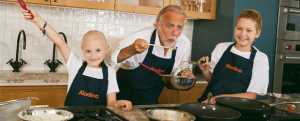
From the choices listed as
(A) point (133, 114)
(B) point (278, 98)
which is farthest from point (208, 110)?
(B) point (278, 98)

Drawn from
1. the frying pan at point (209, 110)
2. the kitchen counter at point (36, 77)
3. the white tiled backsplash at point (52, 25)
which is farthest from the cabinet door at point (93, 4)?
the frying pan at point (209, 110)

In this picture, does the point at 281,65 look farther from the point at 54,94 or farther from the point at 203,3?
the point at 54,94

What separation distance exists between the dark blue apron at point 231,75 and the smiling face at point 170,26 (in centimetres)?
38

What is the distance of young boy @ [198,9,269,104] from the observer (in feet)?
5.95

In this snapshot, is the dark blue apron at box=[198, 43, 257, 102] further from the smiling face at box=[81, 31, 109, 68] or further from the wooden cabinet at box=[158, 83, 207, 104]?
the wooden cabinet at box=[158, 83, 207, 104]

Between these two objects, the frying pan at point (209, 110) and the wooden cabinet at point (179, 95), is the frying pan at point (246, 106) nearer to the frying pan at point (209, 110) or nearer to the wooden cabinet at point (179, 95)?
the frying pan at point (209, 110)

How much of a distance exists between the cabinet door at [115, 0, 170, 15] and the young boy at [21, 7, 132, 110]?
137 centimetres

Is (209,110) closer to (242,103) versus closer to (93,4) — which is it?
(242,103)

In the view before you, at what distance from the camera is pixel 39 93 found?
255cm

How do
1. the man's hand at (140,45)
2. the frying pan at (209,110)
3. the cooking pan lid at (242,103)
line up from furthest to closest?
1. the man's hand at (140,45)
2. the cooking pan lid at (242,103)
3. the frying pan at (209,110)

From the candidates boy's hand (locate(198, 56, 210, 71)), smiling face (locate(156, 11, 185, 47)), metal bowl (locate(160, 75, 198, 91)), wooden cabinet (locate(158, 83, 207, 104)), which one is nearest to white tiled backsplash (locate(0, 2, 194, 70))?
wooden cabinet (locate(158, 83, 207, 104))

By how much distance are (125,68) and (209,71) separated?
60 centimetres

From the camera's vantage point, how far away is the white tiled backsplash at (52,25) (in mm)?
2936

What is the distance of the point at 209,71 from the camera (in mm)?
2012
